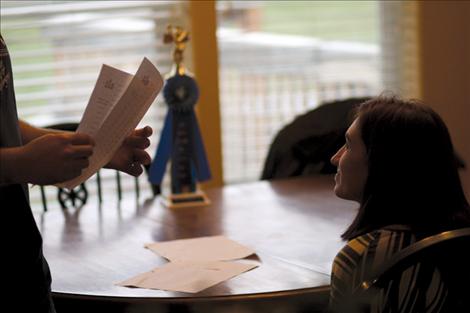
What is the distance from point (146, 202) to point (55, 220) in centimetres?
30

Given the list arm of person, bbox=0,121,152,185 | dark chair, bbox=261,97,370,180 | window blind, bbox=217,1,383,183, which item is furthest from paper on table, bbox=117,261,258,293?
window blind, bbox=217,1,383,183

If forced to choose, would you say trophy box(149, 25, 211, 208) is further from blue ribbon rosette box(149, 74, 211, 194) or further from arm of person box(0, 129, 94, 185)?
arm of person box(0, 129, 94, 185)

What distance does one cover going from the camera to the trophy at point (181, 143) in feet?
8.80

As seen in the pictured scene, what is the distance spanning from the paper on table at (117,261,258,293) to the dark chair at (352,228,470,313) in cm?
38

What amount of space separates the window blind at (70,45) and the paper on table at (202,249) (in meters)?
1.31

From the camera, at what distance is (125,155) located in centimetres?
168

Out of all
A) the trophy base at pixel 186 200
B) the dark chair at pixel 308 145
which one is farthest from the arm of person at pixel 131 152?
the dark chair at pixel 308 145

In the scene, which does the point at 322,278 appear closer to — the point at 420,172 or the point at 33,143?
the point at 420,172

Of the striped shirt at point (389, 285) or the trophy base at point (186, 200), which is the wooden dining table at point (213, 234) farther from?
the striped shirt at point (389, 285)

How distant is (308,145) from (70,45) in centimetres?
97

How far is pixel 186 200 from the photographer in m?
2.66

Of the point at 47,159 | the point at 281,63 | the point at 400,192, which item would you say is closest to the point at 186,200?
the point at 400,192

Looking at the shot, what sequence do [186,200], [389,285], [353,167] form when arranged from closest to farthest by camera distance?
[389,285] < [353,167] < [186,200]

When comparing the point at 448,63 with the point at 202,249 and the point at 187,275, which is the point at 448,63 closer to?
the point at 202,249
